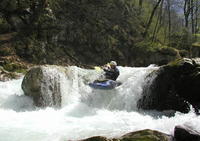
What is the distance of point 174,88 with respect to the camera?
11.7 meters

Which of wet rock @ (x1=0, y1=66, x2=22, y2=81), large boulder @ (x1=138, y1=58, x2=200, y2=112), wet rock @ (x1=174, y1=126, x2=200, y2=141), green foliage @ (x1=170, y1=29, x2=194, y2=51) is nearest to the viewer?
wet rock @ (x1=174, y1=126, x2=200, y2=141)

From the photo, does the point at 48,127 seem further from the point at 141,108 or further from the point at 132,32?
the point at 132,32

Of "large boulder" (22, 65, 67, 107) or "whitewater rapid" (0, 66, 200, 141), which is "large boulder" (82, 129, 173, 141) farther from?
"large boulder" (22, 65, 67, 107)

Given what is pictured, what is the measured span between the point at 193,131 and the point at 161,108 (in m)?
5.11

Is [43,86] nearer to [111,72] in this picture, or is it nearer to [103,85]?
[103,85]

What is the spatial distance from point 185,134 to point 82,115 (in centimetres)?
486

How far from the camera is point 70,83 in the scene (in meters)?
13.0

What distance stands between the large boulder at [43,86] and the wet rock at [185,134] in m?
6.21

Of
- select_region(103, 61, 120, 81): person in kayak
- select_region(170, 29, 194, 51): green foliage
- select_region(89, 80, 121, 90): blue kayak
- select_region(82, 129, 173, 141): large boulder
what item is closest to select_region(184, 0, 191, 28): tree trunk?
select_region(170, 29, 194, 51): green foliage

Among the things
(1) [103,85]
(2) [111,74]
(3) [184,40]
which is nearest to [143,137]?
(1) [103,85]

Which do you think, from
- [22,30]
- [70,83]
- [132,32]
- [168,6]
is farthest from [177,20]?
[70,83]

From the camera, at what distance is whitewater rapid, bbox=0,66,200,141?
8315mm

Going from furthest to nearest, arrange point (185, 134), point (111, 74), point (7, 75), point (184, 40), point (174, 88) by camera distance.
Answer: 1. point (184, 40)
2. point (7, 75)
3. point (111, 74)
4. point (174, 88)
5. point (185, 134)

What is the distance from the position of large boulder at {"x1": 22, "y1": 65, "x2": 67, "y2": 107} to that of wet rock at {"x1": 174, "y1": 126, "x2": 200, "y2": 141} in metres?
6.21
